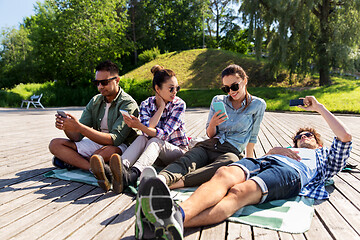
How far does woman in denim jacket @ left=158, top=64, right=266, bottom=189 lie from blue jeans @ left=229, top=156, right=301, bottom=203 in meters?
0.39

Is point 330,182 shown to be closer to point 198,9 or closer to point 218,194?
point 218,194

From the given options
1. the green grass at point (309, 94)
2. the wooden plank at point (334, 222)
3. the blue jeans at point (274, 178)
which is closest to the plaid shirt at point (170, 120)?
the blue jeans at point (274, 178)

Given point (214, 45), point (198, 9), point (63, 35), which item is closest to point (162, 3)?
point (198, 9)

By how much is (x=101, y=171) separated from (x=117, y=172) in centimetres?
15

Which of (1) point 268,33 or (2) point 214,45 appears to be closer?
(1) point 268,33

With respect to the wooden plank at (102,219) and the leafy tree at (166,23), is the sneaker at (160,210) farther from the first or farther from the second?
the leafy tree at (166,23)

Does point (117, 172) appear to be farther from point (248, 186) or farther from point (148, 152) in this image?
point (248, 186)

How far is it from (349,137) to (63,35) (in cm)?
2670

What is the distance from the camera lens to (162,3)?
4281 centimetres

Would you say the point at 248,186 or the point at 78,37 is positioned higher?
the point at 78,37

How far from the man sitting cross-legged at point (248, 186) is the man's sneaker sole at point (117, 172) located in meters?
0.92

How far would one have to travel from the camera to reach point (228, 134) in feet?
10.0

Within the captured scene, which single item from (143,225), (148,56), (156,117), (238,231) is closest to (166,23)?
(148,56)

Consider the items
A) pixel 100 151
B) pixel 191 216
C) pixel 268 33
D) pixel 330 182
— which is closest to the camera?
pixel 191 216
